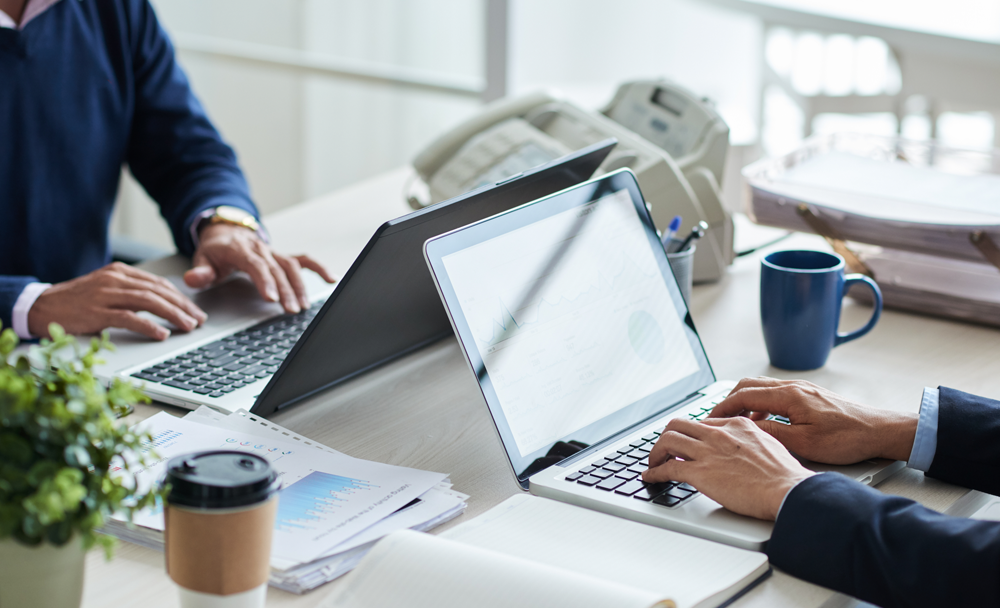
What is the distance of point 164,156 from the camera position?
1638mm

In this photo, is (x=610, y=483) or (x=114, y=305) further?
(x=114, y=305)

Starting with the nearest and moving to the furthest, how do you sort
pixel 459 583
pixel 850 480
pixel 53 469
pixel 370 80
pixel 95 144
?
1. pixel 53 469
2. pixel 459 583
3. pixel 850 480
4. pixel 95 144
5. pixel 370 80

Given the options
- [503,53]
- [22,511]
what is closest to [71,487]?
[22,511]

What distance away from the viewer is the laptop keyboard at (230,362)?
1.02 metres

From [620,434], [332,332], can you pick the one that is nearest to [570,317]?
[620,434]

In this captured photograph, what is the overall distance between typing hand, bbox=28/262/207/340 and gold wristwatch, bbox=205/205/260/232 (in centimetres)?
23

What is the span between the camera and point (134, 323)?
44.9 inches

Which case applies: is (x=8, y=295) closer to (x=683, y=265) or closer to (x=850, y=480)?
(x=683, y=265)

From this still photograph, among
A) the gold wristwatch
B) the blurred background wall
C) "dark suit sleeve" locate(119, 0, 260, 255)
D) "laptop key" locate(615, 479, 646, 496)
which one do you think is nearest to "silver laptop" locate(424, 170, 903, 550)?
"laptop key" locate(615, 479, 646, 496)

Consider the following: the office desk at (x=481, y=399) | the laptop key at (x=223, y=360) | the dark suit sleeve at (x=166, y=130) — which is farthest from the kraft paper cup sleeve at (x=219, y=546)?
the dark suit sleeve at (x=166, y=130)

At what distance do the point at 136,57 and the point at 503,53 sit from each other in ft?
3.77

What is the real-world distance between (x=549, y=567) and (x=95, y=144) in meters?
1.29

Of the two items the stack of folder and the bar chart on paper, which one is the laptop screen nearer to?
the bar chart on paper

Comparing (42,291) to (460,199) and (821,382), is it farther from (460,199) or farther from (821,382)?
(821,382)
